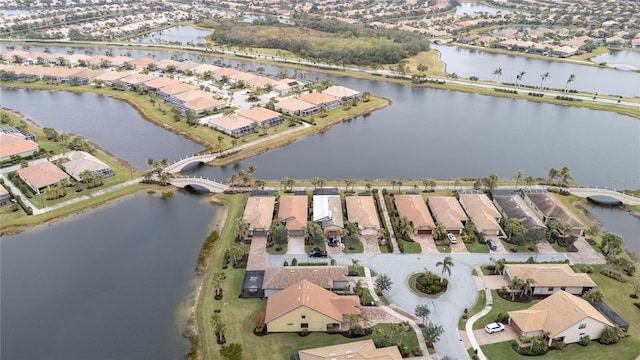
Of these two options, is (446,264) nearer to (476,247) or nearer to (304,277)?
(476,247)

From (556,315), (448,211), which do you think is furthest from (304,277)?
(556,315)

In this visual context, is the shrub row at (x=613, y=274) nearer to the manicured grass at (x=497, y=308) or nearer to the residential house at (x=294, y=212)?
the manicured grass at (x=497, y=308)

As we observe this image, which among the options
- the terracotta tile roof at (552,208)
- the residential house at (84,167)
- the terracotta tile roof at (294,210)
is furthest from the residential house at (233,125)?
the terracotta tile roof at (552,208)

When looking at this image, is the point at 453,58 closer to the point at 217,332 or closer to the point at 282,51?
the point at 282,51

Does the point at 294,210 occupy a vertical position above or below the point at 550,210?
below

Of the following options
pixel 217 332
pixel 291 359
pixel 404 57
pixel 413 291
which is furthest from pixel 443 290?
pixel 404 57

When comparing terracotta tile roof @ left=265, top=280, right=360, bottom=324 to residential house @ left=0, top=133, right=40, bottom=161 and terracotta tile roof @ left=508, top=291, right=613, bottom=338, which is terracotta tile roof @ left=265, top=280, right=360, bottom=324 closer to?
terracotta tile roof @ left=508, top=291, right=613, bottom=338
